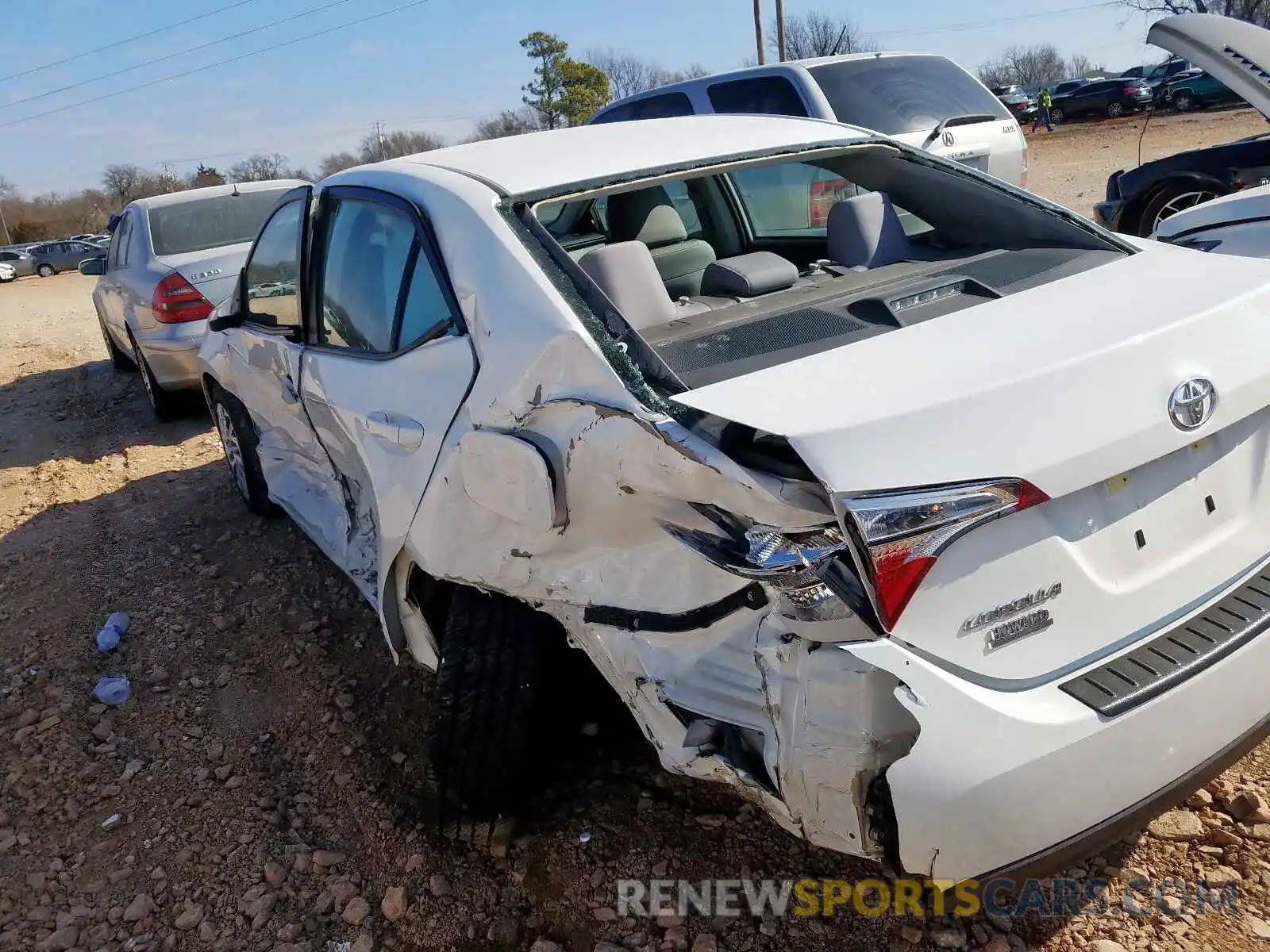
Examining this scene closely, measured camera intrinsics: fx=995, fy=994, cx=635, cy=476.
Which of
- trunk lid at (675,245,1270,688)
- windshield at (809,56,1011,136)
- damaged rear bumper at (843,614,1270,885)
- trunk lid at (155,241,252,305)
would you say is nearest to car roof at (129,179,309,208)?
trunk lid at (155,241,252,305)

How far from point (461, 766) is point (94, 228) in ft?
219

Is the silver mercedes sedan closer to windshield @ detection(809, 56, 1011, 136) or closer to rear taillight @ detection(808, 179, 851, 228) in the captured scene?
rear taillight @ detection(808, 179, 851, 228)

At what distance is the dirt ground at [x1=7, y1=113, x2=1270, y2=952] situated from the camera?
2299mm

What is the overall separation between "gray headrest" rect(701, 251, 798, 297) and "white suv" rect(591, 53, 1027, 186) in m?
4.28

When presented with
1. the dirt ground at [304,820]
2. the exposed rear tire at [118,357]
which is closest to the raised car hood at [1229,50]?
the dirt ground at [304,820]

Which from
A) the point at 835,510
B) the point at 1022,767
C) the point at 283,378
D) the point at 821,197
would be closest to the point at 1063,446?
the point at 835,510

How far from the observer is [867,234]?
320 cm

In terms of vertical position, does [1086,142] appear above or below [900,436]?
below

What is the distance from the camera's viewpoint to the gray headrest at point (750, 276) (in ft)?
9.47

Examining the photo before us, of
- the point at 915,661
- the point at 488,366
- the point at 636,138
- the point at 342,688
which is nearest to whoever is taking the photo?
the point at 915,661

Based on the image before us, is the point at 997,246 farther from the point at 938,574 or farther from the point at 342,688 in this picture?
the point at 342,688

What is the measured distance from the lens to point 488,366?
2.23m

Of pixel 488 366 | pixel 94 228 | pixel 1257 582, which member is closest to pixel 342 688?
pixel 488 366

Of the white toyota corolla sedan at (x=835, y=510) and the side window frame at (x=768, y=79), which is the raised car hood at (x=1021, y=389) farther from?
the side window frame at (x=768, y=79)
